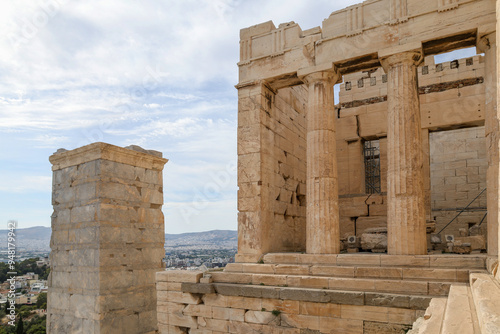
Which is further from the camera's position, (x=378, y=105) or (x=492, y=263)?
(x=378, y=105)

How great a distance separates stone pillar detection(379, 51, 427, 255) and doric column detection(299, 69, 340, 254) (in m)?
1.29

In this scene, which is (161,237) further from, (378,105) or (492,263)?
(492,263)

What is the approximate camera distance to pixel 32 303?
1811cm

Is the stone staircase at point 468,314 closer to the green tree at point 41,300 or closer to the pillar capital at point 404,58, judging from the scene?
the pillar capital at point 404,58

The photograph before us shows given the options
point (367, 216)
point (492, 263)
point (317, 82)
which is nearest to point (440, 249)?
point (367, 216)

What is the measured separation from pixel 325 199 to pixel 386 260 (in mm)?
→ 1905

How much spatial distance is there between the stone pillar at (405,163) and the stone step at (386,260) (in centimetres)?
27

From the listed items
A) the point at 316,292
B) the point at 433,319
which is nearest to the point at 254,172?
the point at 316,292

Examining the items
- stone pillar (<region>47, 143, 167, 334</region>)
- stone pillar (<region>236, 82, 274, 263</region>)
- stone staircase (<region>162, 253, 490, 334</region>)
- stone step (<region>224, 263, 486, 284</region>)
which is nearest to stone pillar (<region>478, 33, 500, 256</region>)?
stone staircase (<region>162, 253, 490, 334</region>)

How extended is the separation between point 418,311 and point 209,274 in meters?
4.73

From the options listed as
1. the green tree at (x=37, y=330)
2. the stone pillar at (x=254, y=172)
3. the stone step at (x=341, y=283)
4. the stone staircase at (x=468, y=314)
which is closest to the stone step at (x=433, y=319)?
the stone staircase at (x=468, y=314)

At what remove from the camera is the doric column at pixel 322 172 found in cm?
938

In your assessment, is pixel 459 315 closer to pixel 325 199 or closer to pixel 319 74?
pixel 325 199

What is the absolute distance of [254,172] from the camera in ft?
34.1
